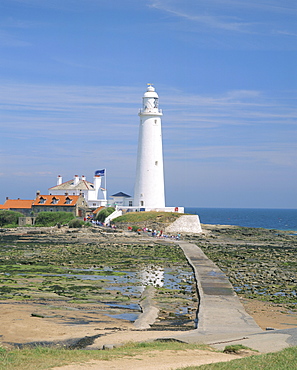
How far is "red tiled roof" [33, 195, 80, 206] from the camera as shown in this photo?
221ft

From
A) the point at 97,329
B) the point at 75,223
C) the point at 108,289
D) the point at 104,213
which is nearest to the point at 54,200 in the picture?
the point at 104,213

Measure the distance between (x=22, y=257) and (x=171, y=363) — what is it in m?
23.3

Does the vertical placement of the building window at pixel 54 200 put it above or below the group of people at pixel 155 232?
above

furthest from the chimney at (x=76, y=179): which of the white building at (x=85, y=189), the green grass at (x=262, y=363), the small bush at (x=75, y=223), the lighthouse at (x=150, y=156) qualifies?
the green grass at (x=262, y=363)

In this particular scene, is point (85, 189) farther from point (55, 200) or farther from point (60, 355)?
point (60, 355)

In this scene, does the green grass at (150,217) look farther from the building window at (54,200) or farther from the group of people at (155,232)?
the building window at (54,200)

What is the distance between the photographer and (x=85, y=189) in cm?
7281

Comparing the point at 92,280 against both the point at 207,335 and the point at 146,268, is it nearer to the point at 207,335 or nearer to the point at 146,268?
the point at 146,268

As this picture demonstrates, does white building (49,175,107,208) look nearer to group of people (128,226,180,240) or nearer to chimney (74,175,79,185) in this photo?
chimney (74,175,79,185)

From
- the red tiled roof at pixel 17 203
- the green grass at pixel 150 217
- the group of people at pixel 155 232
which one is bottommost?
the group of people at pixel 155 232

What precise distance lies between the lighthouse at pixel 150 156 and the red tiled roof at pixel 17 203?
1747 centimetres

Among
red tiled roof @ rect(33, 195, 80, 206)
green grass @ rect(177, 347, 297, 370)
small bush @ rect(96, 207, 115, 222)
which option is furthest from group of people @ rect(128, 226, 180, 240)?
green grass @ rect(177, 347, 297, 370)

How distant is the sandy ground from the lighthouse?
136ft

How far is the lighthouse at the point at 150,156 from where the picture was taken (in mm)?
59594
